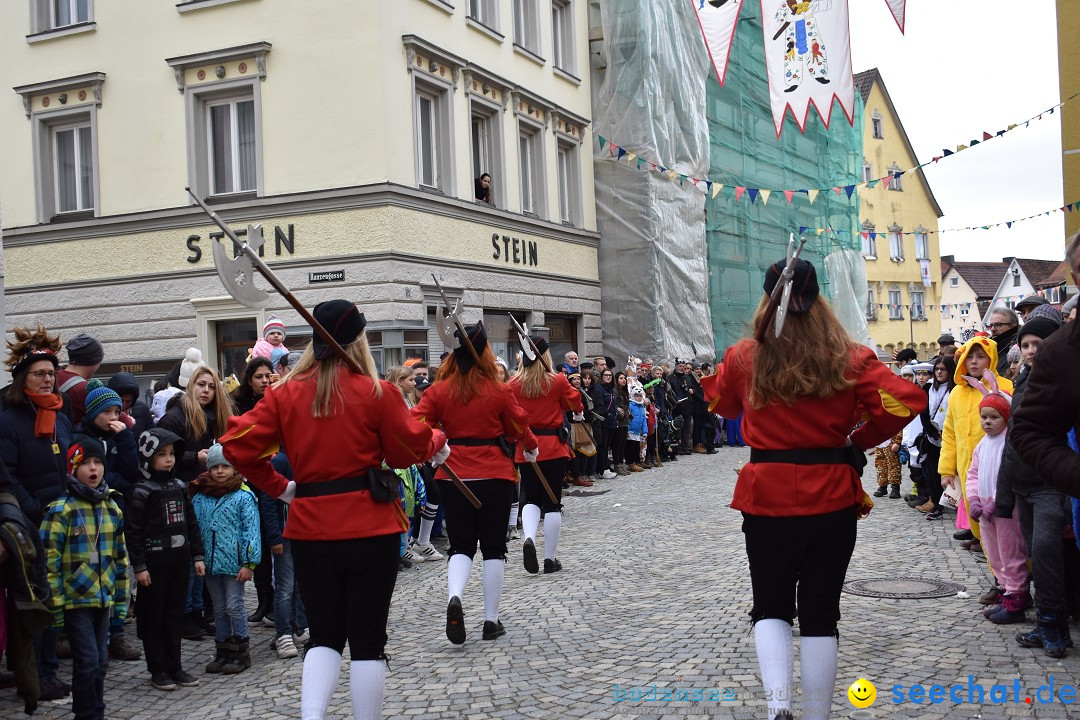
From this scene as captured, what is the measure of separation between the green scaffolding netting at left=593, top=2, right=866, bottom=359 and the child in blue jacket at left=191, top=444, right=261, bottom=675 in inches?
695

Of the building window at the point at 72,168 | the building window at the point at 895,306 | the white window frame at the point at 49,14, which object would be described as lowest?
the building window at the point at 895,306

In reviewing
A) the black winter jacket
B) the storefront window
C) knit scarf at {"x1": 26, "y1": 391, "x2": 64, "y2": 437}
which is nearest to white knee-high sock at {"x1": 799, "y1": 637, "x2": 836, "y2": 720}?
the black winter jacket

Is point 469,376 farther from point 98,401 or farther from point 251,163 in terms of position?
point 251,163

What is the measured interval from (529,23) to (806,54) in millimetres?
8339

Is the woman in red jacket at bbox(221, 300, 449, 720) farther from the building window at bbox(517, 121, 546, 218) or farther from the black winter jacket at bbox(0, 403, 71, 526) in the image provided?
the building window at bbox(517, 121, 546, 218)

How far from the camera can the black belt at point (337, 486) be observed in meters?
4.45

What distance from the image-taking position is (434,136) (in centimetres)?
1838

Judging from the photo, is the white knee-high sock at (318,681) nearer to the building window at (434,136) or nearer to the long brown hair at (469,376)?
the long brown hair at (469,376)

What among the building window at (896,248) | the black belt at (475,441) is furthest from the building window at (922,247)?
the black belt at (475,441)

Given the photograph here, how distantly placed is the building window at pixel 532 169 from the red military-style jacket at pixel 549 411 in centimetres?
1276

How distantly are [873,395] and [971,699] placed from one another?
1732 mm

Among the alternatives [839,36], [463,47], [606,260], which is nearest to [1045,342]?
[839,36]

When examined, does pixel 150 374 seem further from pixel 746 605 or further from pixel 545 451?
pixel 746 605

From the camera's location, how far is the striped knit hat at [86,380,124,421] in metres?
6.00
